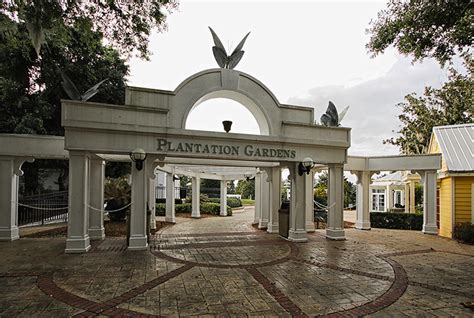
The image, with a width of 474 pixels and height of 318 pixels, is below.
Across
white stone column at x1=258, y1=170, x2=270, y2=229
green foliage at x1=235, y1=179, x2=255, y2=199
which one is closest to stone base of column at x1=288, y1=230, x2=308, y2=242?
white stone column at x1=258, y1=170, x2=270, y2=229

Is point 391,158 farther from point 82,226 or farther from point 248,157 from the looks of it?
point 82,226

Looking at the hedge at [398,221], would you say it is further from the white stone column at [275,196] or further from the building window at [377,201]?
the building window at [377,201]

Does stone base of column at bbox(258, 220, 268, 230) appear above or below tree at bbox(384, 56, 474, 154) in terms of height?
below

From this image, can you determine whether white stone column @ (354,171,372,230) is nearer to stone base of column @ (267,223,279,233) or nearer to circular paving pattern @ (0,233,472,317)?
stone base of column @ (267,223,279,233)

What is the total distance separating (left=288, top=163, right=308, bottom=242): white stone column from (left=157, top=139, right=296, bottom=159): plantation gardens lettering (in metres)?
0.76

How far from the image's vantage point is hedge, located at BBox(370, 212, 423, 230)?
14.2 metres

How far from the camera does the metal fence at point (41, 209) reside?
14.2 metres

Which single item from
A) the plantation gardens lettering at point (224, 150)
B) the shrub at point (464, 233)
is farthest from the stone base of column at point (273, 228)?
the shrub at point (464, 233)

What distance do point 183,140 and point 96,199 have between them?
12.9 ft

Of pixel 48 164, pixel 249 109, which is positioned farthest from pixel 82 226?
pixel 48 164

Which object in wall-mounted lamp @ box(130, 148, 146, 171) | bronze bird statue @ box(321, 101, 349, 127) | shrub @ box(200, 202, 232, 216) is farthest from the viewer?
shrub @ box(200, 202, 232, 216)

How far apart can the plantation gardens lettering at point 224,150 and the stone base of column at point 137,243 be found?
2549mm

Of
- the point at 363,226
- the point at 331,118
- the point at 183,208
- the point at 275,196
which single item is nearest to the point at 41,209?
the point at 183,208

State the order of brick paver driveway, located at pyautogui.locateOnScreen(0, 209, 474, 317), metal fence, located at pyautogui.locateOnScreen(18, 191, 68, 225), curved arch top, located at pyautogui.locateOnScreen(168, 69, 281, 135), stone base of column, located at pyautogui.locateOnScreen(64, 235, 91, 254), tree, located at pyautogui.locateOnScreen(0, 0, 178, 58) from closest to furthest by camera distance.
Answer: brick paver driveway, located at pyautogui.locateOnScreen(0, 209, 474, 317)
tree, located at pyautogui.locateOnScreen(0, 0, 178, 58)
stone base of column, located at pyautogui.locateOnScreen(64, 235, 91, 254)
curved arch top, located at pyautogui.locateOnScreen(168, 69, 281, 135)
metal fence, located at pyautogui.locateOnScreen(18, 191, 68, 225)
